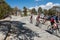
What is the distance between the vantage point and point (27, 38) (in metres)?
11.9

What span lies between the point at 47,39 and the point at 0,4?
5621mm

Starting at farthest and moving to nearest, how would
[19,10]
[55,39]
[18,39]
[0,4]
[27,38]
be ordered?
[19,10], [0,4], [55,39], [27,38], [18,39]

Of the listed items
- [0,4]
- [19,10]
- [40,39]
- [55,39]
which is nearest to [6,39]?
[40,39]

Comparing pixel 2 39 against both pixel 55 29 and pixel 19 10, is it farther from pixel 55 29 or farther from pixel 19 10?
pixel 19 10

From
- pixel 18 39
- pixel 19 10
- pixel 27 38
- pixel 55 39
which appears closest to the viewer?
pixel 18 39

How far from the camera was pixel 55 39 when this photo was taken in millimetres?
12695

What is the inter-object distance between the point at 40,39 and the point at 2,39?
3293mm

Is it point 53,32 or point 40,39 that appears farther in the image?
point 53,32

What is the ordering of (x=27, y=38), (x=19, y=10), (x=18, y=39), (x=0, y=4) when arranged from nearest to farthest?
(x=18, y=39) → (x=27, y=38) → (x=0, y=4) → (x=19, y=10)

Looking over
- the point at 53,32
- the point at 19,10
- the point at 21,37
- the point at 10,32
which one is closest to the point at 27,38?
the point at 21,37

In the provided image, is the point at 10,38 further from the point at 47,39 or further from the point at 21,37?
the point at 47,39

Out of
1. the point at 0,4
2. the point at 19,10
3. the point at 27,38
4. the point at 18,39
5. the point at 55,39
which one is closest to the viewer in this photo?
the point at 18,39

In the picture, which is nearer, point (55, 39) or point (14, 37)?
point (14, 37)

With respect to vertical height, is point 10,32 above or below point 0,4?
below
